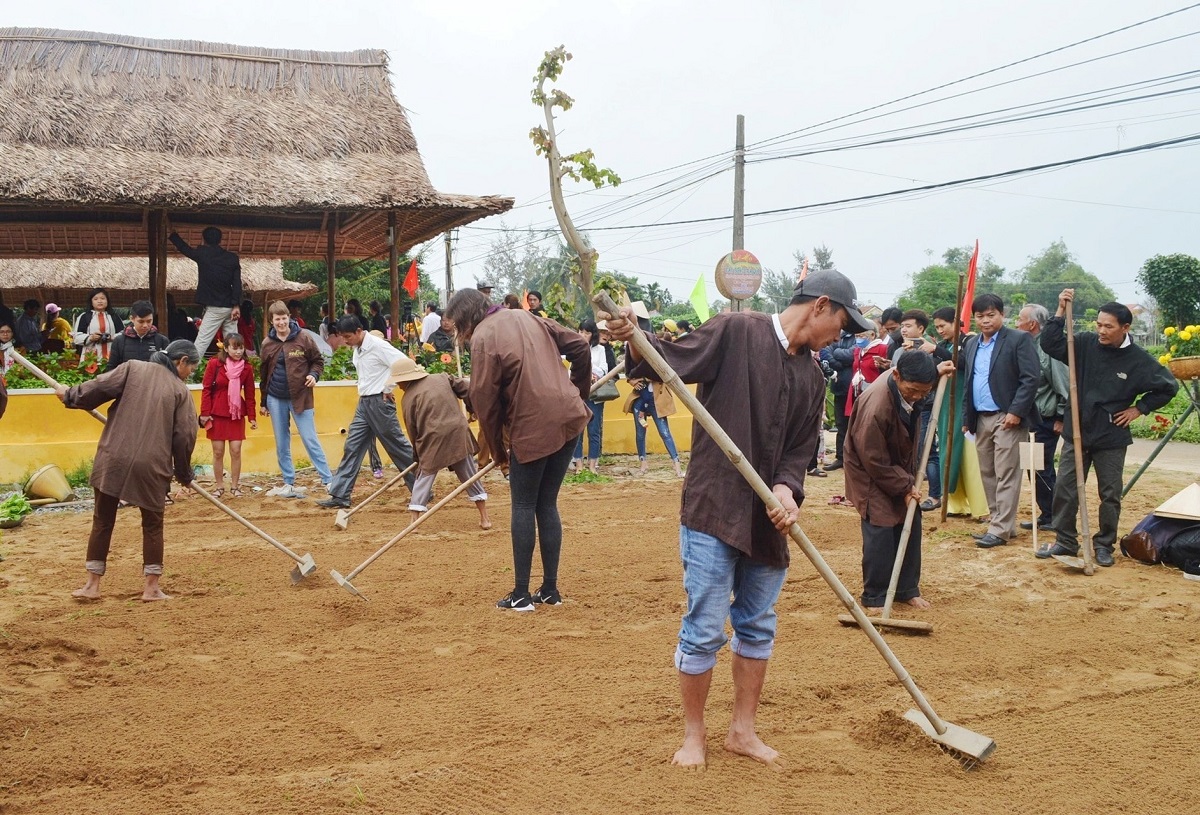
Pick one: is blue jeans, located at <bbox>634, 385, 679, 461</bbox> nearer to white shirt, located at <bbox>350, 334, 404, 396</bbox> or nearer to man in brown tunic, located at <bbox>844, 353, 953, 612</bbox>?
white shirt, located at <bbox>350, 334, 404, 396</bbox>

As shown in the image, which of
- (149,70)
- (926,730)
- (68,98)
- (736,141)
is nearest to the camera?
(926,730)

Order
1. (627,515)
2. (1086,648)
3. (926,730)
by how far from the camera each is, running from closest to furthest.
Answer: (926,730) < (1086,648) < (627,515)

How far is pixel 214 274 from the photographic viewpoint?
36.9ft

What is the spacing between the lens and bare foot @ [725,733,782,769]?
354 cm

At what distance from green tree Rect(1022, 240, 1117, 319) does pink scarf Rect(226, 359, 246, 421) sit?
57861 mm

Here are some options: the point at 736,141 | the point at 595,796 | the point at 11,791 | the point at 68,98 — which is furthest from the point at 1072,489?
the point at 736,141

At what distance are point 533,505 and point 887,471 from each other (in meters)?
2.05

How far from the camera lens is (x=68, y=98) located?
12086 millimetres

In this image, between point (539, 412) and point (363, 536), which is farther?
point (363, 536)

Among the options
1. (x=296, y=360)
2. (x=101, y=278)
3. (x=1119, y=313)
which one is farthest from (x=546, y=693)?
(x=101, y=278)

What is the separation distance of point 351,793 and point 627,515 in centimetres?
574

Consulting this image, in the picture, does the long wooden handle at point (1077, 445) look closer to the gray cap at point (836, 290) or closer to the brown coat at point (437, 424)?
the gray cap at point (836, 290)

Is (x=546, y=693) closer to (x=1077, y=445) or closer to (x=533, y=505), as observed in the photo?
(x=533, y=505)

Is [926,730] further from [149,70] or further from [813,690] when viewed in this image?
[149,70]
